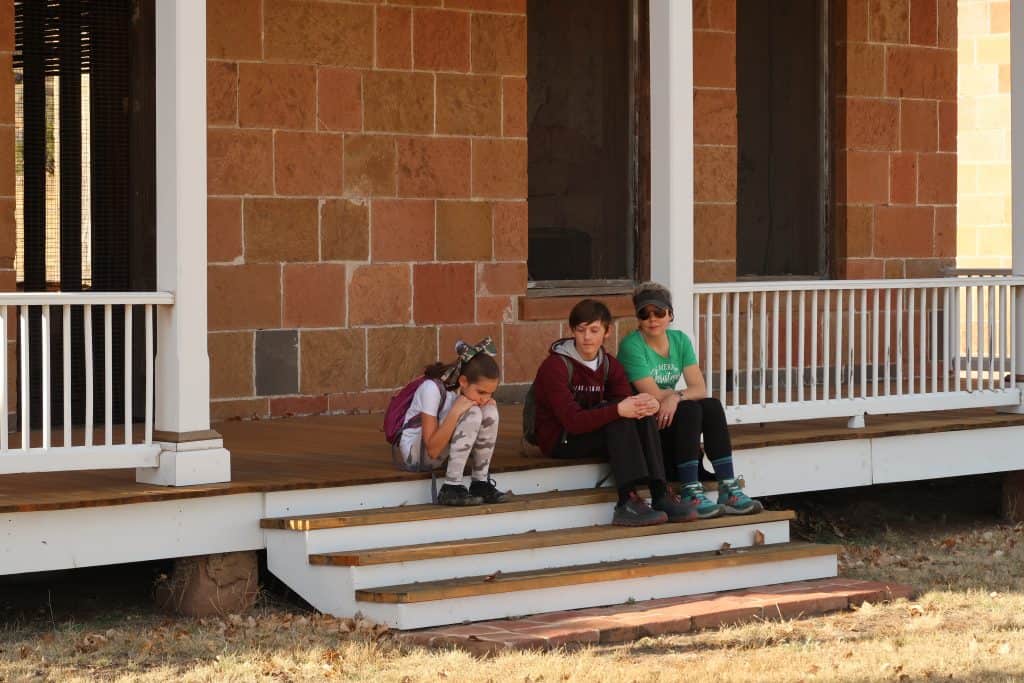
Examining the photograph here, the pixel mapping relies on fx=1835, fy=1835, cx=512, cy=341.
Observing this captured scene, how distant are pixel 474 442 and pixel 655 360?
1256mm

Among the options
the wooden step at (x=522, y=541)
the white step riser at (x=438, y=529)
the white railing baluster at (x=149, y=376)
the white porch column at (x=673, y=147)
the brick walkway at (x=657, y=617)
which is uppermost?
the white porch column at (x=673, y=147)

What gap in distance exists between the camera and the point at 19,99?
10.1 meters

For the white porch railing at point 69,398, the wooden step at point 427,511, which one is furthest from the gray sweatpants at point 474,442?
the white porch railing at point 69,398

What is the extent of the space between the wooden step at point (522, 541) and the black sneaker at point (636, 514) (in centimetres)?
3

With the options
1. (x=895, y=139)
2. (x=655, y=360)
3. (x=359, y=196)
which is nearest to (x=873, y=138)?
(x=895, y=139)

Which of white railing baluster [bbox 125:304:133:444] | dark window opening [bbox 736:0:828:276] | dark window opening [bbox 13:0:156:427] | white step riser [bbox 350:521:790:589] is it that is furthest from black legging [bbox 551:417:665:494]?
dark window opening [bbox 736:0:828:276]

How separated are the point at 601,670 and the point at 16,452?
2667mm

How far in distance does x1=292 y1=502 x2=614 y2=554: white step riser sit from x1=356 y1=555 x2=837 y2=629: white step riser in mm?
374

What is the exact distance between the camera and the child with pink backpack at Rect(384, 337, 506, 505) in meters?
8.23

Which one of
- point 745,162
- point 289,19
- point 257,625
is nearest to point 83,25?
point 289,19

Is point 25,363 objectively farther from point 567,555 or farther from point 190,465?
point 567,555

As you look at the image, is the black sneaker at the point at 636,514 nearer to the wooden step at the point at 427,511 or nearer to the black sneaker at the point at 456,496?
the wooden step at the point at 427,511

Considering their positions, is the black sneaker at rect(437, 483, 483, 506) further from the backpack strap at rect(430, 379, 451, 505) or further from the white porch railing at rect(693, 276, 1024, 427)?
the white porch railing at rect(693, 276, 1024, 427)

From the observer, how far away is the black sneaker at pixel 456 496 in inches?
326
